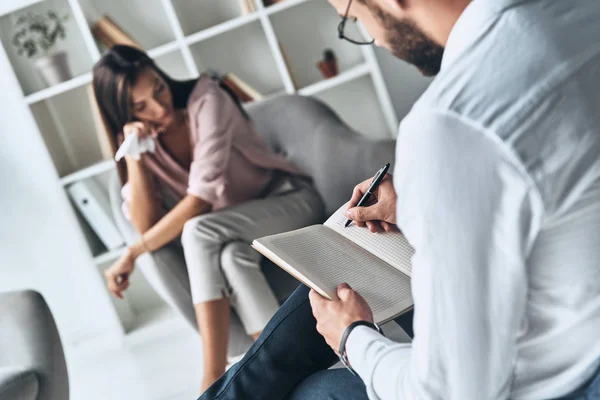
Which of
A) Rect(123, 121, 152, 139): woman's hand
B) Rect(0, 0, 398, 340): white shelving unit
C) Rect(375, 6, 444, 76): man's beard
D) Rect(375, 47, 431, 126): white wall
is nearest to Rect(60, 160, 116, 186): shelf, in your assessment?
Rect(0, 0, 398, 340): white shelving unit

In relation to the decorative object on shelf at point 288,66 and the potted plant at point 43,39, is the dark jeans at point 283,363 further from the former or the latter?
the potted plant at point 43,39

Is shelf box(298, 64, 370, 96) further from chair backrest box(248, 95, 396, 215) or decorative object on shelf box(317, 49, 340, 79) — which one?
chair backrest box(248, 95, 396, 215)

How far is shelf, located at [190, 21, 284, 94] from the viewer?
9.84 ft

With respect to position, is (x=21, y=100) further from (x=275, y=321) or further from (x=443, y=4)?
(x=443, y=4)

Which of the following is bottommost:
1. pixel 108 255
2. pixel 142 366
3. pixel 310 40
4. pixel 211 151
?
pixel 142 366

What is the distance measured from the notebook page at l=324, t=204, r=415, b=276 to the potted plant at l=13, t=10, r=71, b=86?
197 centimetres

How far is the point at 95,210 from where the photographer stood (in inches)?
110

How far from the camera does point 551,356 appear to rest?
668 mm

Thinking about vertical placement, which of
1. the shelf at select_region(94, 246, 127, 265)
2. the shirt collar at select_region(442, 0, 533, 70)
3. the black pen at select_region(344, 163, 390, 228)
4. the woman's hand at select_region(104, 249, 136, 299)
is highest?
the shirt collar at select_region(442, 0, 533, 70)

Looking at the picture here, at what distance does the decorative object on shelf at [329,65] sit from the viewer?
284cm

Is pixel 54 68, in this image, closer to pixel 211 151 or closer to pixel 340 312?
pixel 211 151

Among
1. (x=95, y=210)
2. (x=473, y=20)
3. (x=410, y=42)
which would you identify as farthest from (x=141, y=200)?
(x=473, y=20)

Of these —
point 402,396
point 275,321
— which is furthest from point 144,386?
point 402,396

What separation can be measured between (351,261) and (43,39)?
2.24m
